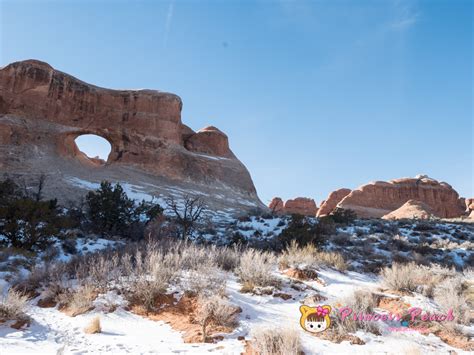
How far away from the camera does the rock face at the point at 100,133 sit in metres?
28.3

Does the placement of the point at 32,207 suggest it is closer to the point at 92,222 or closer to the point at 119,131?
the point at 92,222

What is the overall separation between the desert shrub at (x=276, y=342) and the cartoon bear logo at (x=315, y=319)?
2.31 ft

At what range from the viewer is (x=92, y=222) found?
15516 millimetres

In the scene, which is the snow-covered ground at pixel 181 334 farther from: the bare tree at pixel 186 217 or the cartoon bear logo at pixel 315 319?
the bare tree at pixel 186 217

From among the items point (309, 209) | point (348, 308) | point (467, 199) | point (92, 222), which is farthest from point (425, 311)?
point (467, 199)

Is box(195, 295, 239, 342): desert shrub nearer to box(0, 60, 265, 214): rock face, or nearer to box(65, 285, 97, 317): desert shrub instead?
box(65, 285, 97, 317): desert shrub

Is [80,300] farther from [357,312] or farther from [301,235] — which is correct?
[301,235]

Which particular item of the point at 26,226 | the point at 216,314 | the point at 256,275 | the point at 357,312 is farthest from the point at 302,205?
the point at 216,314

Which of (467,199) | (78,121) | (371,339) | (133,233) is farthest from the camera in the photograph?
(467,199)

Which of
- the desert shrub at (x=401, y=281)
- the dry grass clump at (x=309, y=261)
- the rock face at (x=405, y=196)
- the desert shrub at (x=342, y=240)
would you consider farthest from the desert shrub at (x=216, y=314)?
the rock face at (x=405, y=196)

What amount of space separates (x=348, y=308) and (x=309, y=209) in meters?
68.9

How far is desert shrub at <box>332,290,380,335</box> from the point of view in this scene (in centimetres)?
420

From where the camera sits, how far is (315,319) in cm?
448

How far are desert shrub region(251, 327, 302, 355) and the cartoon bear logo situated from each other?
0.70m
